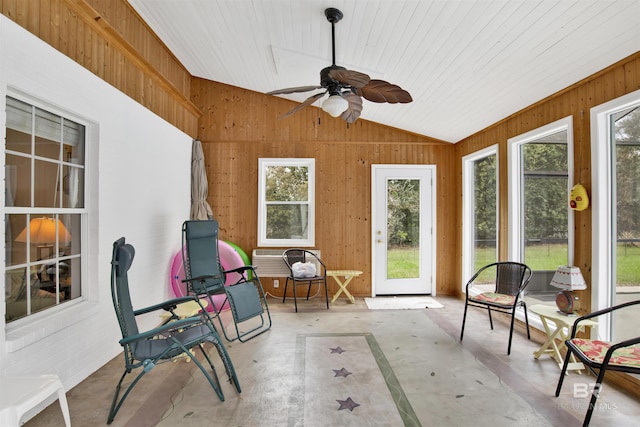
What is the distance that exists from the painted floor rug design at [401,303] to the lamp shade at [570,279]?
2032mm

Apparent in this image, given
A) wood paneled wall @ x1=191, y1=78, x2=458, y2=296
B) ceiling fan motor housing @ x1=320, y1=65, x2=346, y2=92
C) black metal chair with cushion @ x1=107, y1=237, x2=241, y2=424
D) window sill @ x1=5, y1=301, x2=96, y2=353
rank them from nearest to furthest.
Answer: window sill @ x1=5, y1=301, x2=96, y2=353 → black metal chair with cushion @ x1=107, y1=237, x2=241, y2=424 → ceiling fan motor housing @ x1=320, y1=65, x2=346, y2=92 → wood paneled wall @ x1=191, y1=78, x2=458, y2=296

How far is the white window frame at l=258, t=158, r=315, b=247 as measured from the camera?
522cm

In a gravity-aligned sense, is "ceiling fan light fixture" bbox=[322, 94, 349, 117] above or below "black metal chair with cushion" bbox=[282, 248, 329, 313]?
above

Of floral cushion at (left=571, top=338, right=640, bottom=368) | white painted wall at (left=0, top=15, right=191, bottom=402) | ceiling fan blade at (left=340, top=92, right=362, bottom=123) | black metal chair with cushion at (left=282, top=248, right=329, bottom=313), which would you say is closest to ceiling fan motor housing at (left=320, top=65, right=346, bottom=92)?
ceiling fan blade at (left=340, top=92, right=362, bottom=123)

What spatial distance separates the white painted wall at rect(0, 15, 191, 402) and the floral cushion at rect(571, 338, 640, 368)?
3342 mm

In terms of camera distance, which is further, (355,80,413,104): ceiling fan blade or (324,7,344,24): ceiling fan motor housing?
(324,7,344,24): ceiling fan motor housing

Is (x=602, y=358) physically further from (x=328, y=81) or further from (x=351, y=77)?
(x=328, y=81)

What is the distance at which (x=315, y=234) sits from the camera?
5.25 metres

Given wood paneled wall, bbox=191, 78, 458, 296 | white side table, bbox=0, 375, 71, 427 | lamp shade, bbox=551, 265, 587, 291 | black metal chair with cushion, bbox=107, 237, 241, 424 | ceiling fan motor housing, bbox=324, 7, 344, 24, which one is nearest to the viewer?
white side table, bbox=0, 375, 71, 427

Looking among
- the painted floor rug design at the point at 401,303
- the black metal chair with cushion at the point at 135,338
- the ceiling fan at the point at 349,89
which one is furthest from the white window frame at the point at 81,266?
the painted floor rug design at the point at 401,303

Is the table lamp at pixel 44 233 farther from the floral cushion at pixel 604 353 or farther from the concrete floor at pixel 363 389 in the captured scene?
the floral cushion at pixel 604 353

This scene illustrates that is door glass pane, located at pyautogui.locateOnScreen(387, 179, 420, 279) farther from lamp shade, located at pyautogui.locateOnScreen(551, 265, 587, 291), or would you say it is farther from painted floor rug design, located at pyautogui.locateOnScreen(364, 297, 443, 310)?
lamp shade, located at pyautogui.locateOnScreen(551, 265, 587, 291)

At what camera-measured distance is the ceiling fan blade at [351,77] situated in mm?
2246

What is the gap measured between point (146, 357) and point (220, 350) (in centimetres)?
50
